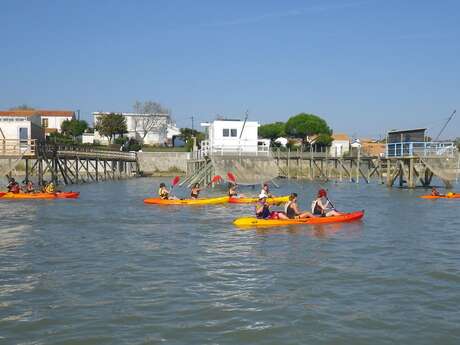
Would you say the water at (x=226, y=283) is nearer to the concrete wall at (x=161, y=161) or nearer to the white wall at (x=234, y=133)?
the white wall at (x=234, y=133)

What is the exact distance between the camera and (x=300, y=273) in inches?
587

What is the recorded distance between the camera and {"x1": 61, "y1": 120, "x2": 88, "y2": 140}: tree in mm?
101094

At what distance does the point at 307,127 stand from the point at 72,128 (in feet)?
139

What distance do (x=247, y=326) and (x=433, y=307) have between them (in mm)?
4203

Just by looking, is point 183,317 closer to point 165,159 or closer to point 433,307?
point 433,307

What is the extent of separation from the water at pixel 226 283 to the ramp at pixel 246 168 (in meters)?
A: 18.5

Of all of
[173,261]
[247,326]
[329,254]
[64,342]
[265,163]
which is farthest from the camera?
[265,163]

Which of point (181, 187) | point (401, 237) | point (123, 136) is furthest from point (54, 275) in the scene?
point (123, 136)

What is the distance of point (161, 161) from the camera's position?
83.6m

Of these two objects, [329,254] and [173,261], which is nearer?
[173,261]

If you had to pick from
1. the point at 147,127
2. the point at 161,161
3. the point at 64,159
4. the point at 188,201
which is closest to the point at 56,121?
the point at 147,127

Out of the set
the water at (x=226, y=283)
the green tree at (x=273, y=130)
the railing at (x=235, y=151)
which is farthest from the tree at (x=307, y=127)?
the water at (x=226, y=283)

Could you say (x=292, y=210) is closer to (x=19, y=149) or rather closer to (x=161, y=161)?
(x=19, y=149)

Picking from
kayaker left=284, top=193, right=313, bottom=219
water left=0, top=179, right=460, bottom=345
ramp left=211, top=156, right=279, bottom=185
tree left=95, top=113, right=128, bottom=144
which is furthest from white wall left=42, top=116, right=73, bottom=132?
kayaker left=284, top=193, right=313, bottom=219
